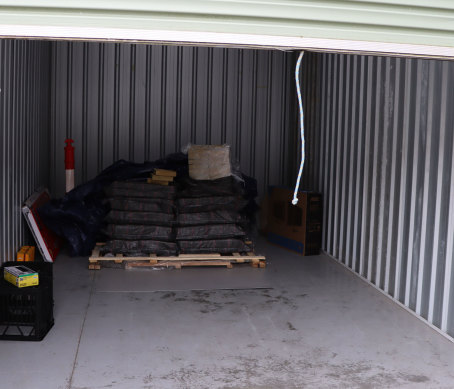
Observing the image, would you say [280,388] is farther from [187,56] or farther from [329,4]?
[187,56]

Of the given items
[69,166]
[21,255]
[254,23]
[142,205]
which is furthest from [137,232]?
[254,23]

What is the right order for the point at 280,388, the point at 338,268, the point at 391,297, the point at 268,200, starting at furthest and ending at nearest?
1. the point at 268,200
2. the point at 338,268
3. the point at 391,297
4. the point at 280,388

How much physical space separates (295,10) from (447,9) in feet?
2.09

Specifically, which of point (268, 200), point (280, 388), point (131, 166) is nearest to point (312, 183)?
point (268, 200)

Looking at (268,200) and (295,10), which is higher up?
(295,10)

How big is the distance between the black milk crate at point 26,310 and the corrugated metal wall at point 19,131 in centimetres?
124

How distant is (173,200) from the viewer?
755 cm

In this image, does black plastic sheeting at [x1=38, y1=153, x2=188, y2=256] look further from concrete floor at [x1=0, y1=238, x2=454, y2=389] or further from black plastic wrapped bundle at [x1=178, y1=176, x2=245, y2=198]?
concrete floor at [x1=0, y1=238, x2=454, y2=389]

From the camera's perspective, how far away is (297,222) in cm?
809

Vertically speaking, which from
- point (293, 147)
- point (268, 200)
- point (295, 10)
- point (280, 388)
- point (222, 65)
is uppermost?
point (222, 65)

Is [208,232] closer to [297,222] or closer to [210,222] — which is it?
[210,222]

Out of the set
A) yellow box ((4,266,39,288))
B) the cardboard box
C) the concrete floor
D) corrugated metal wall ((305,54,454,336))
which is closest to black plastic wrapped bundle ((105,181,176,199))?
the concrete floor

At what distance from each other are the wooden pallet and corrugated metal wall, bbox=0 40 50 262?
988mm

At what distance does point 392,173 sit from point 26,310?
12.3ft
